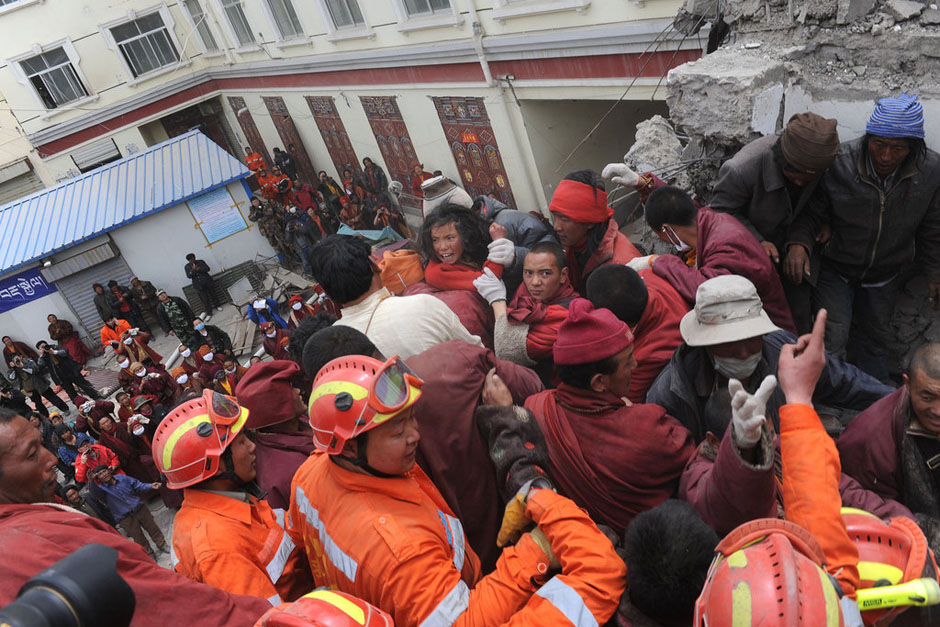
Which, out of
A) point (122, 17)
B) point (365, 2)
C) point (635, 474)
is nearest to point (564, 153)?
point (365, 2)

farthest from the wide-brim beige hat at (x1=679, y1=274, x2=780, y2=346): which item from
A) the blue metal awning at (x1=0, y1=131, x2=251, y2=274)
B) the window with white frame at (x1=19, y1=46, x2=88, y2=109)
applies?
the window with white frame at (x1=19, y1=46, x2=88, y2=109)

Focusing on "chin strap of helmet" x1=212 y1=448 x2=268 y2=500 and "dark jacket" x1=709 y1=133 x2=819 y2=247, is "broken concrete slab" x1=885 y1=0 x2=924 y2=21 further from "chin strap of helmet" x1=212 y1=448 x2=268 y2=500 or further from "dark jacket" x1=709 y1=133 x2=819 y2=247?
"chin strap of helmet" x1=212 y1=448 x2=268 y2=500

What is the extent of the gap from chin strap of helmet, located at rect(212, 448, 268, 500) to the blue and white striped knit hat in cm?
341

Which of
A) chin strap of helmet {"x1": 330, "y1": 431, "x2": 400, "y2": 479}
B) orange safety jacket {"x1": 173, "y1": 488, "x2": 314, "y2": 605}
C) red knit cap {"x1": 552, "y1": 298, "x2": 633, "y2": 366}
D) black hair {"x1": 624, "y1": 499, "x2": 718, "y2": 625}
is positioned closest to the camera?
black hair {"x1": 624, "y1": 499, "x2": 718, "y2": 625}

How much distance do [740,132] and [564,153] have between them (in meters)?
6.96

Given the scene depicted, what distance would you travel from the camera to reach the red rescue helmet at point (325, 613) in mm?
1451

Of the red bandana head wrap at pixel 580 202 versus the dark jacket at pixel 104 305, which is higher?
the red bandana head wrap at pixel 580 202

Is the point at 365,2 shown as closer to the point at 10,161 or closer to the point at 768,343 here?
the point at 768,343

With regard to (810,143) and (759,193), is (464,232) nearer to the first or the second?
(759,193)

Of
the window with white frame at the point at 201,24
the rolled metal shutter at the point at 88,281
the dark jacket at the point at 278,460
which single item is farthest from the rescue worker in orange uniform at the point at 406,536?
the window with white frame at the point at 201,24

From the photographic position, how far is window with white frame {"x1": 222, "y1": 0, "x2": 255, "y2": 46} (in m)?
17.9

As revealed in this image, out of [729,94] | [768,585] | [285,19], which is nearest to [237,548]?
[768,585]

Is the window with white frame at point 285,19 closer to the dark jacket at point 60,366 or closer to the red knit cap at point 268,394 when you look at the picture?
the dark jacket at point 60,366

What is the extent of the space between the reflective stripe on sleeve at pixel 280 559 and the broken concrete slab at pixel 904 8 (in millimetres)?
4063
